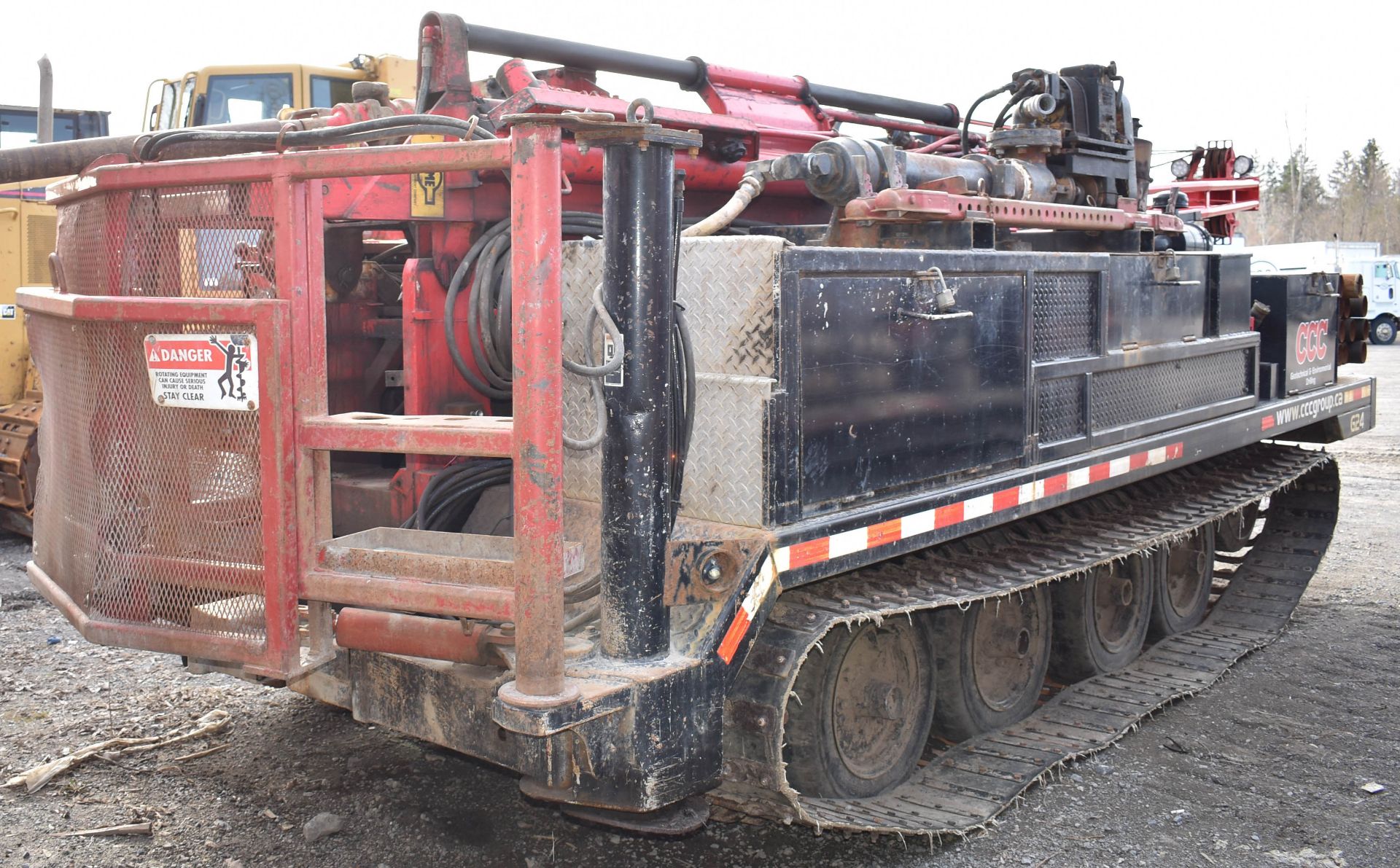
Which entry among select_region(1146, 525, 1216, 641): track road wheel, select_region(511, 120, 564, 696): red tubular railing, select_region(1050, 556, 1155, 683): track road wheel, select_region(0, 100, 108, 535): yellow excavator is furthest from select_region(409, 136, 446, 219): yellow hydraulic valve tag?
select_region(0, 100, 108, 535): yellow excavator

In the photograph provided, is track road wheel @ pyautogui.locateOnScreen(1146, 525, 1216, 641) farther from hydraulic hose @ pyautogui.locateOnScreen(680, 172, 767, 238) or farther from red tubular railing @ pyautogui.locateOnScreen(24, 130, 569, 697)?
red tubular railing @ pyautogui.locateOnScreen(24, 130, 569, 697)

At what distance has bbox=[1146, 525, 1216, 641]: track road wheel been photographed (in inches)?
248

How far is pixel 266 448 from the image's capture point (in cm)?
320

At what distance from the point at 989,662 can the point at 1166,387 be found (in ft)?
4.86

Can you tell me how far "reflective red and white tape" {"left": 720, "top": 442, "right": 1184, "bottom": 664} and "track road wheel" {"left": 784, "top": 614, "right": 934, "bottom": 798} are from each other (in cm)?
32

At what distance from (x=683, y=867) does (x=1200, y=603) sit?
3.95 metres

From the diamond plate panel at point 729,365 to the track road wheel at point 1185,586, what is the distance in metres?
3.43

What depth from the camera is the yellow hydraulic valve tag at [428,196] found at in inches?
173

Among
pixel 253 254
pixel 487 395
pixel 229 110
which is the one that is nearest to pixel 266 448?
pixel 253 254

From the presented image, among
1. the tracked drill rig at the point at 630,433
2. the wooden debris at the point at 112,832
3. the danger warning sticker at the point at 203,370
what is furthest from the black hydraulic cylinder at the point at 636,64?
the wooden debris at the point at 112,832

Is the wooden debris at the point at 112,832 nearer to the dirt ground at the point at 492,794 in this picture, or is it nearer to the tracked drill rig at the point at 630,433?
the dirt ground at the point at 492,794

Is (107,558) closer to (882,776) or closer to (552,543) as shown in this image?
(552,543)

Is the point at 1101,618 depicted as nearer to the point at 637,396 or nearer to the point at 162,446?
the point at 637,396

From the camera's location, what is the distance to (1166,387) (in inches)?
217
